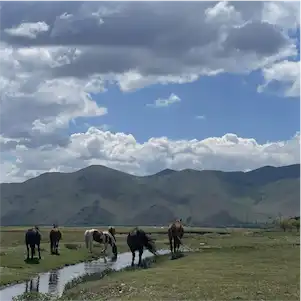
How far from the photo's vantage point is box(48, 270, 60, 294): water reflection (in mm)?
36625

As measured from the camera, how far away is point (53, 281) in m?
41.5

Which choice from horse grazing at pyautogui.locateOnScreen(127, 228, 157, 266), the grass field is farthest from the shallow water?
horse grazing at pyautogui.locateOnScreen(127, 228, 157, 266)

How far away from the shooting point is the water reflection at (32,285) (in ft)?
120

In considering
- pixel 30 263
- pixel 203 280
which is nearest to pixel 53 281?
pixel 30 263

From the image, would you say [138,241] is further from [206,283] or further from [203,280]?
[206,283]

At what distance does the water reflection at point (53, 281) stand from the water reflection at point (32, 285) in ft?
2.50

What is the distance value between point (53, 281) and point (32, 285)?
2534 mm

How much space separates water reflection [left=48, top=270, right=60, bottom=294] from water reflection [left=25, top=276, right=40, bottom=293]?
763mm

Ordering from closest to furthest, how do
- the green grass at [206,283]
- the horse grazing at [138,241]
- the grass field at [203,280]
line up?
the green grass at [206,283] < the grass field at [203,280] < the horse grazing at [138,241]

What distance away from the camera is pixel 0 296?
3419 cm

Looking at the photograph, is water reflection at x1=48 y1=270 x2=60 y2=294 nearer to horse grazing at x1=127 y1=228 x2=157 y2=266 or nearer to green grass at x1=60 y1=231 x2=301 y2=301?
green grass at x1=60 y1=231 x2=301 y2=301

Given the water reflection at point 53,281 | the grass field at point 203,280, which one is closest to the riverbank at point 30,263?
the grass field at point 203,280

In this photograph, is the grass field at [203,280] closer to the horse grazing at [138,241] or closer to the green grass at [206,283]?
the green grass at [206,283]

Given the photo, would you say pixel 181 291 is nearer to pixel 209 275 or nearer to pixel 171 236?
pixel 209 275
